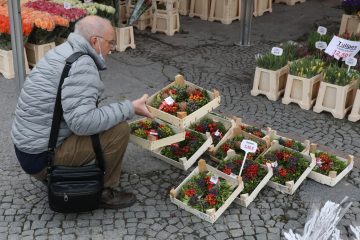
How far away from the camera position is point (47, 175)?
3.46 metres

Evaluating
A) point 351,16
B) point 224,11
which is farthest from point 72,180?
point 224,11

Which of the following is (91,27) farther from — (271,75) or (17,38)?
(271,75)

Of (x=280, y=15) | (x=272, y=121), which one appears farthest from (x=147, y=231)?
(x=280, y=15)

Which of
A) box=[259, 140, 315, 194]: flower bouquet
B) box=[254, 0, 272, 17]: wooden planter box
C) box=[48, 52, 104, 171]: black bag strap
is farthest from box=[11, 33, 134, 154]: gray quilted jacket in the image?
box=[254, 0, 272, 17]: wooden planter box

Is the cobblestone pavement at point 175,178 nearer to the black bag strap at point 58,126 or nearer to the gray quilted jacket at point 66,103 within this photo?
the black bag strap at point 58,126

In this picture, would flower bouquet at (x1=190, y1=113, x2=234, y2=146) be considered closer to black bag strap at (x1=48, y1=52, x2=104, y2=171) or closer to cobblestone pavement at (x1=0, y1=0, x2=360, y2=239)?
cobblestone pavement at (x1=0, y1=0, x2=360, y2=239)

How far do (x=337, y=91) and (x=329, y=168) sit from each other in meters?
1.39

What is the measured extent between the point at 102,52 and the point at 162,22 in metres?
5.12

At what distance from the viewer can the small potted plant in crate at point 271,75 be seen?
5723mm

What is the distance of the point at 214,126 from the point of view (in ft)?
15.1

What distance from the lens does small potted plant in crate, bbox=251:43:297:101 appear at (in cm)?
572

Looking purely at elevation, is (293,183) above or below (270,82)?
below

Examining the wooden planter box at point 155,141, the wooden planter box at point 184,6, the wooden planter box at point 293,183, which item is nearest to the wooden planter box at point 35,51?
the wooden planter box at point 155,141

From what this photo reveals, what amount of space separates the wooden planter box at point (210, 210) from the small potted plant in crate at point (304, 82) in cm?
208
